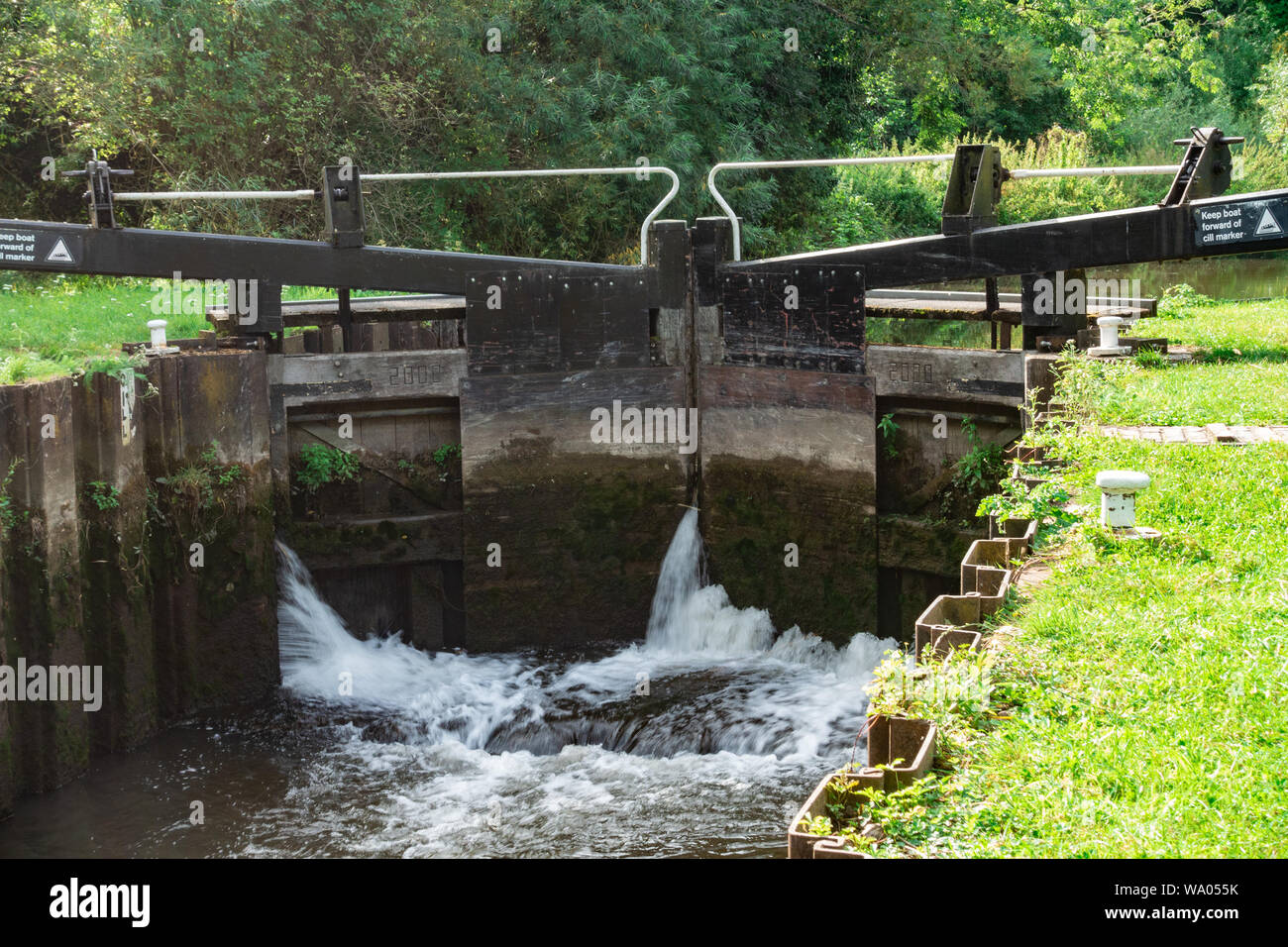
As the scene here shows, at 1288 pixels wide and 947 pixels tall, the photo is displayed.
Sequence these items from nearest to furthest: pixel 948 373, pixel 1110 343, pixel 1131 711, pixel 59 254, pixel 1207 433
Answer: pixel 1131 711 < pixel 1207 433 < pixel 1110 343 < pixel 59 254 < pixel 948 373

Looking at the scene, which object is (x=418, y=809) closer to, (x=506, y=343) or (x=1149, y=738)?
(x=506, y=343)

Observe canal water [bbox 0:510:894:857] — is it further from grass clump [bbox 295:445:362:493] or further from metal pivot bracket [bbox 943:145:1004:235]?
metal pivot bracket [bbox 943:145:1004:235]

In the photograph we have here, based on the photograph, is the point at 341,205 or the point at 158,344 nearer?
the point at 158,344

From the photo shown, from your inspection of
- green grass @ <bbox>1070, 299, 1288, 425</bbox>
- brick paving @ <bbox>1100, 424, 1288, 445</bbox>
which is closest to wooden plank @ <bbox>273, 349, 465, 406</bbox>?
green grass @ <bbox>1070, 299, 1288, 425</bbox>

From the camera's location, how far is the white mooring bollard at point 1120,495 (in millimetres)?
5914

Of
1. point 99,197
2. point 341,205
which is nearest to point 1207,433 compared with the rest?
point 341,205

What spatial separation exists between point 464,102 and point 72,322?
9.93 metres

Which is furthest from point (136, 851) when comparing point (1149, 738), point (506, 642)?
point (1149, 738)

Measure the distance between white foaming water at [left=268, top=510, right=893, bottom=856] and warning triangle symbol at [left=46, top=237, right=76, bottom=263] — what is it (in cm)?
292

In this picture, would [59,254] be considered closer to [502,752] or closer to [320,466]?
[320,466]

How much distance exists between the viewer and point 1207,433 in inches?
307

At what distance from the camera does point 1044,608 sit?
17.9 feet

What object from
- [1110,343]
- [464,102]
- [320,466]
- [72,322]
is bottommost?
[320,466]
